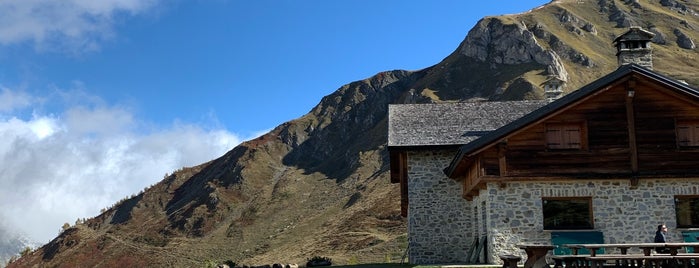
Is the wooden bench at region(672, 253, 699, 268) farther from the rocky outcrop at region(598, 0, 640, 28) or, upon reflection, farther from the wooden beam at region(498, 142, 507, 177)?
the rocky outcrop at region(598, 0, 640, 28)

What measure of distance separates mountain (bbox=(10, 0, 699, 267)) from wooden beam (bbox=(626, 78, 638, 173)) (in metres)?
29.4

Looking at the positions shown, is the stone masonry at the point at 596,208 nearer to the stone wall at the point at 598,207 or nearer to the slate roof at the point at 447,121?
the stone wall at the point at 598,207

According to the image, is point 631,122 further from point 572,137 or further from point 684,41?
point 684,41

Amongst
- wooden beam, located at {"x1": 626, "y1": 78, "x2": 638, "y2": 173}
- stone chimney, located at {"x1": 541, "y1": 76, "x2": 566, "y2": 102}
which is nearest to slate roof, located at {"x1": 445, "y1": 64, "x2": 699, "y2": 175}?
wooden beam, located at {"x1": 626, "y1": 78, "x2": 638, "y2": 173}

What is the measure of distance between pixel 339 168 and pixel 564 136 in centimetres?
7475

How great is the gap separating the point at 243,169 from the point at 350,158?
47.4 ft

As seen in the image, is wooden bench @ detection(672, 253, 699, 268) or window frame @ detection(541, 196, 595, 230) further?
window frame @ detection(541, 196, 595, 230)

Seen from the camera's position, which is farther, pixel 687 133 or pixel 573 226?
pixel 687 133

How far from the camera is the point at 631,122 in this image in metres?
21.3

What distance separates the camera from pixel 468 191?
79.3 feet

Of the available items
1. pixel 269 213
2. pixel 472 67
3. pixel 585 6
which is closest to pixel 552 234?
pixel 269 213

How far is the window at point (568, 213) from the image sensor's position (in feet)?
69.9

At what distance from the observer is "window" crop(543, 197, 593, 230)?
21297 millimetres

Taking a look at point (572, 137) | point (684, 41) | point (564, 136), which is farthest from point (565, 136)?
point (684, 41)
